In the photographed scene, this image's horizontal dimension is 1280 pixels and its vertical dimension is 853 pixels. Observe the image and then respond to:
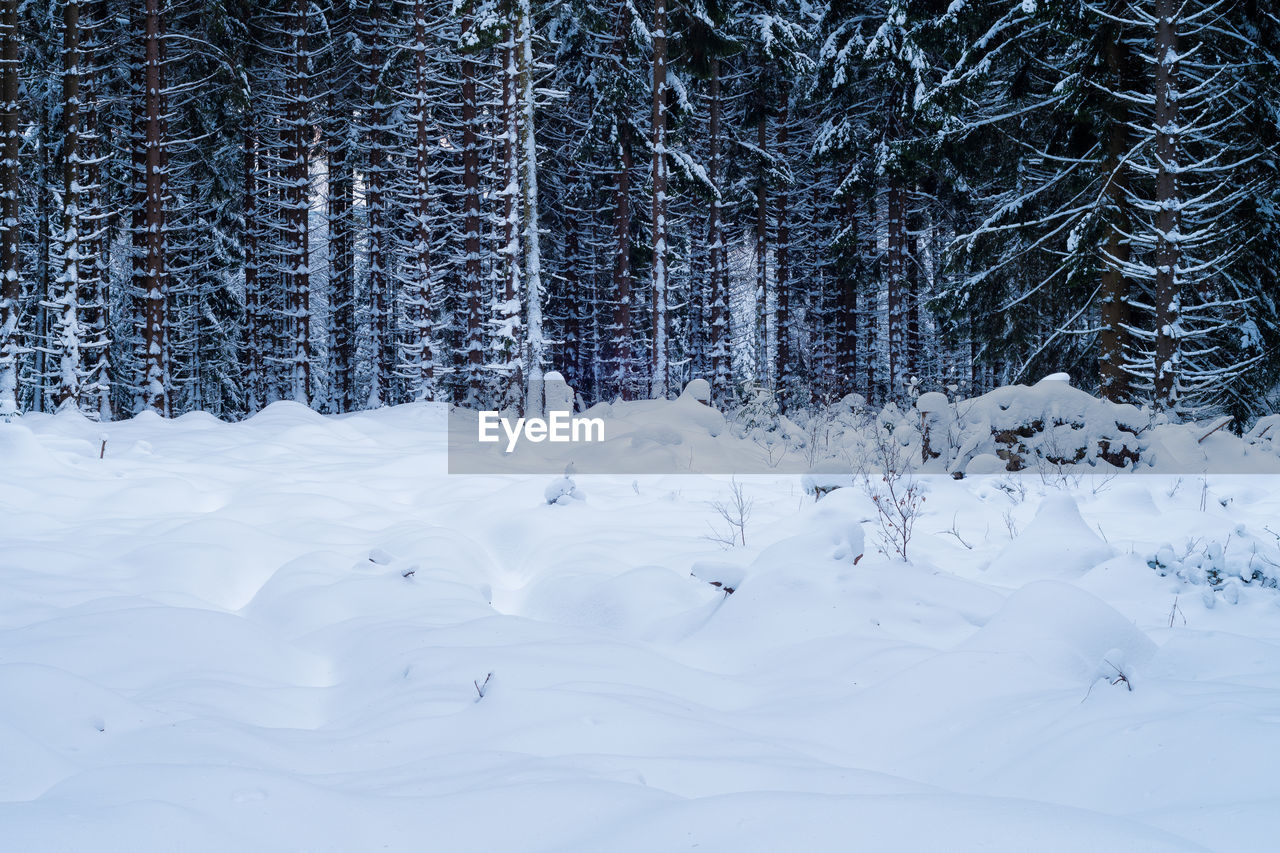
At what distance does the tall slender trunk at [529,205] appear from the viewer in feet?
37.6

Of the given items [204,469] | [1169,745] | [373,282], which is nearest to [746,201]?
[373,282]

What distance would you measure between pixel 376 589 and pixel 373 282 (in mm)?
17976

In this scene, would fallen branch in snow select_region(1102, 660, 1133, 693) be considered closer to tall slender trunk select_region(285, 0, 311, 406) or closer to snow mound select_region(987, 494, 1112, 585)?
snow mound select_region(987, 494, 1112, 585)

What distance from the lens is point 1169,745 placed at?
7.12ft

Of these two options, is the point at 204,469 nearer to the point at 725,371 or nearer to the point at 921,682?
the point at 921,682

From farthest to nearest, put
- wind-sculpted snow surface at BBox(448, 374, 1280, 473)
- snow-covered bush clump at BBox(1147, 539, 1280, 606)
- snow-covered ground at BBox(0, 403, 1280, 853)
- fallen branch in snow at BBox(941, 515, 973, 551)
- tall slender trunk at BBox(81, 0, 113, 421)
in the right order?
tall slender trunk at BBox(81, 0, 113, 421)
wind-sculpted snow surface at BBox(448, 374, 1280, 473)
fallen branch in snow at BBox(941, 515, 973, 551)
snow-covered bush clump at BBox(1147, 539, 1280, 606)
snow-covered ground at BBox(0, 403, 1280, 853)

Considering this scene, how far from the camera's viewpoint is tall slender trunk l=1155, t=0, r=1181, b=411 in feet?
30.1

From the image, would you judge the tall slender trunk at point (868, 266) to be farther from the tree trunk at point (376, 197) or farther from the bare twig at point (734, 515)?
the bare twig at point (734, 515)

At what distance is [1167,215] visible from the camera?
9281 mm

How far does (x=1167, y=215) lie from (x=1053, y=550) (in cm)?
737

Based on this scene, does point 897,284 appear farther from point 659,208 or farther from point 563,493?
point 563,493

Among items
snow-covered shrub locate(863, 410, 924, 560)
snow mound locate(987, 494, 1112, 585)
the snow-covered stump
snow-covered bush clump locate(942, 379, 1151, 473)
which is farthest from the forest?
snow mound locate(987, 494, 1112, 585)

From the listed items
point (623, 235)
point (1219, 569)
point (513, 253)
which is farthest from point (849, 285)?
point (1219, 569)

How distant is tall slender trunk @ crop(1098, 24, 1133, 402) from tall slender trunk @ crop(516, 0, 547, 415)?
827 cm
